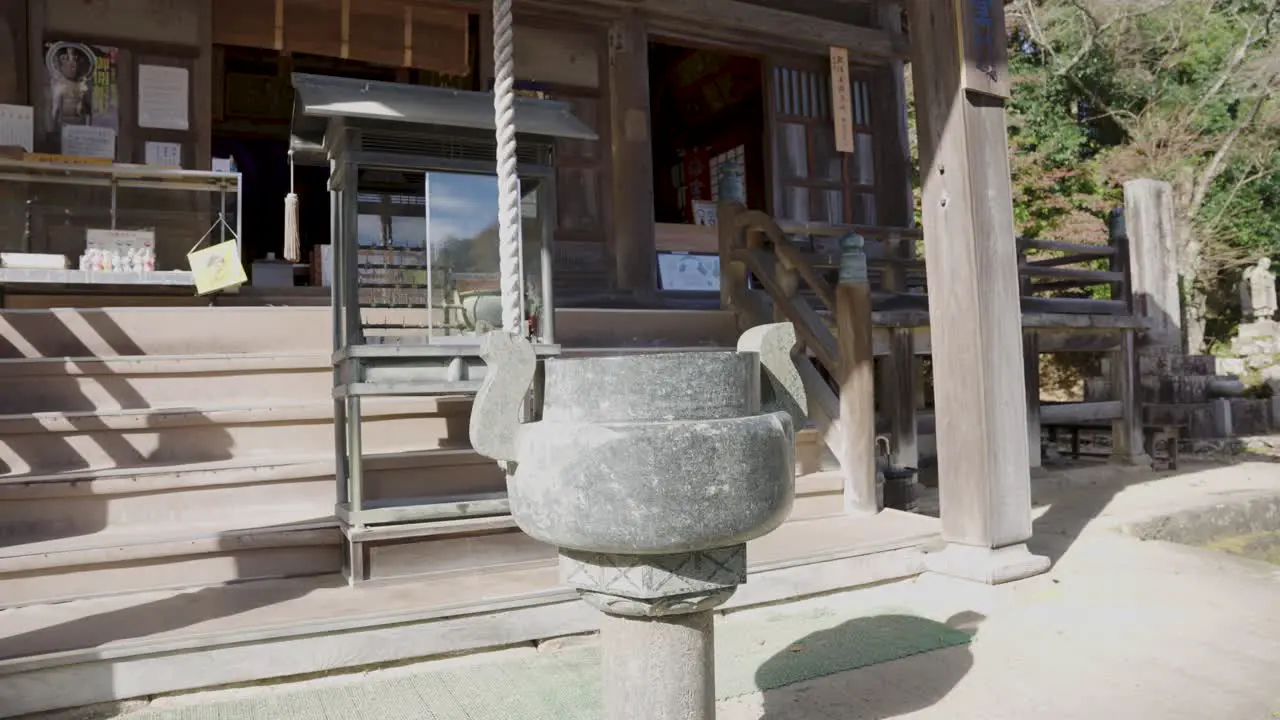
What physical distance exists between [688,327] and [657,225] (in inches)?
120

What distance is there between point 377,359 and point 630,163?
461cm

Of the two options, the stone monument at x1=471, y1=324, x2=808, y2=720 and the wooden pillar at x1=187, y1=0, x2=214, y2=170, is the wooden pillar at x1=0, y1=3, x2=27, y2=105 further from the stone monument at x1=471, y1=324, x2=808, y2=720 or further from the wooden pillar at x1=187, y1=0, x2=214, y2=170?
the stone monument at x1=471, y1=324, x2=808, y2=720

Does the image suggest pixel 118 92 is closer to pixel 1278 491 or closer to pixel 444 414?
pixel 444 414

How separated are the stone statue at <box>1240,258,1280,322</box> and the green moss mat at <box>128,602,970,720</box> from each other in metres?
16.2

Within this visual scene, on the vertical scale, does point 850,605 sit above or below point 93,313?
Result: below

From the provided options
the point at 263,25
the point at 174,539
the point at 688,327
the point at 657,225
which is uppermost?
the point at 263,25

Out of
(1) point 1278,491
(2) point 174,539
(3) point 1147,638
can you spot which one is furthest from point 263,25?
(1) point 1278,491

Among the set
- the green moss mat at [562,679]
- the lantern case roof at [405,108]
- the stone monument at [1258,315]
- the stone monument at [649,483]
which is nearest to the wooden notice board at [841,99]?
the lantern case roof at [405,108]

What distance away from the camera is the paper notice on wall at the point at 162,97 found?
652cm

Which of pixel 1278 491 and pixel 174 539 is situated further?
pixel 1278 491

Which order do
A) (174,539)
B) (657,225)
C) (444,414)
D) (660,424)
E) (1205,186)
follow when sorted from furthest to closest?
(1205,186)
(657,225)
(444,414)
(174,539)
(660,424)

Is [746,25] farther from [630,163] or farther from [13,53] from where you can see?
[13,53]

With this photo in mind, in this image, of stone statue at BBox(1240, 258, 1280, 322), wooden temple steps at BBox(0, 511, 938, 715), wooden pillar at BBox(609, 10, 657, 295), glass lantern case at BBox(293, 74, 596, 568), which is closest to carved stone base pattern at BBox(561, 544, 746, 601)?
wooden temple steps at BBox(0, 511, 938, 715)

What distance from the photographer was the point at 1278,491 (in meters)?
6.29
